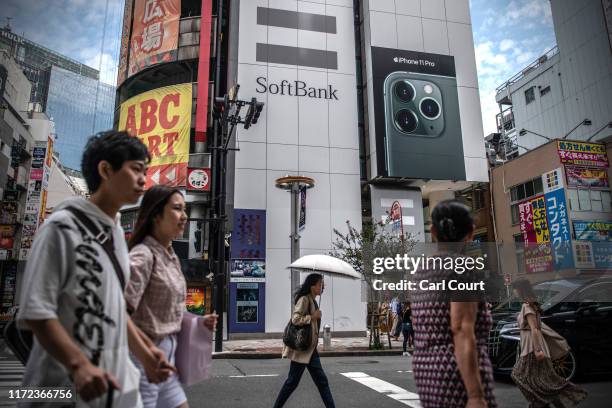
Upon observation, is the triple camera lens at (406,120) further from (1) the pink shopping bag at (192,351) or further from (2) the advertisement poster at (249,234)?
(1) the pink shopping bag at (192,351)

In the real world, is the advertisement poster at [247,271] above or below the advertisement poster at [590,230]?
below

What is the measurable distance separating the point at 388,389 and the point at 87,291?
275 inches

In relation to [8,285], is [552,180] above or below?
above

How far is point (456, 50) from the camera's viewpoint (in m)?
27.9

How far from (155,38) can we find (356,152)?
14865 millimetres

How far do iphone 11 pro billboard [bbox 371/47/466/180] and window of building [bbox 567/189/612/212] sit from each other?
6.78 m

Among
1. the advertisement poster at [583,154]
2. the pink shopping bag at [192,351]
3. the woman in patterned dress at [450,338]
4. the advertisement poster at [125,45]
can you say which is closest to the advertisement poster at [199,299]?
the advertisement poster at [125,45]

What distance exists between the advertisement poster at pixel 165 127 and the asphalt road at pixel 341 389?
17015 mm

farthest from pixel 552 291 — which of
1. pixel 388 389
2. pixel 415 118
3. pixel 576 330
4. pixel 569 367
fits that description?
pixel 415 118

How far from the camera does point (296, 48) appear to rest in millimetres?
25531

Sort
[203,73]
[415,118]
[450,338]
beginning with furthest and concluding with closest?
[203,73]
[415,118]
[450,338]

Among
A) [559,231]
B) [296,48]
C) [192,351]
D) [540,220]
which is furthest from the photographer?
[540,220]

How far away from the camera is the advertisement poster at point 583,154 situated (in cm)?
2736

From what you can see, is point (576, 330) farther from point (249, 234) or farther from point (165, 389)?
point (249, 234)
